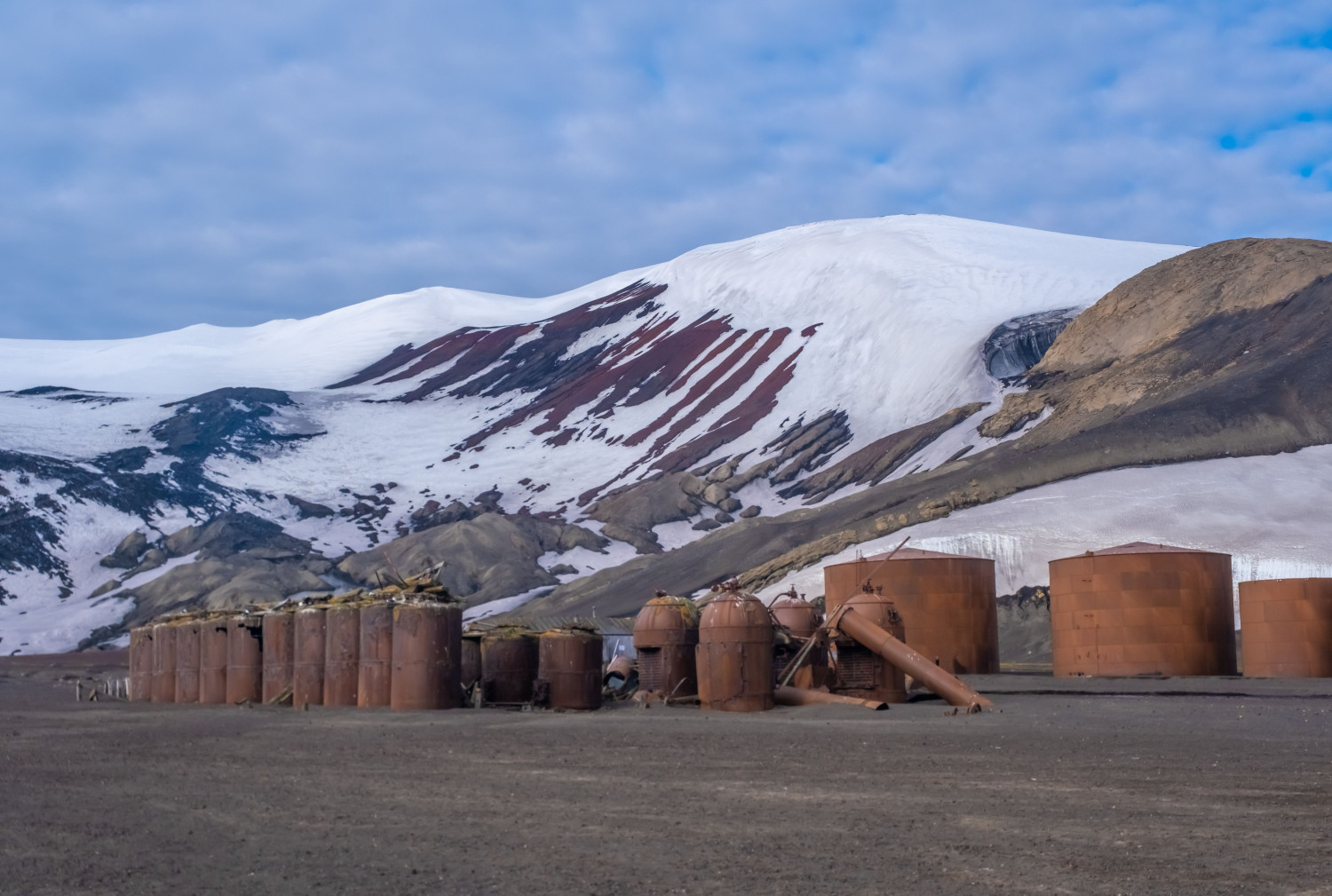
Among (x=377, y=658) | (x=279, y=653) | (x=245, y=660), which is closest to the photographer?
(x=377, y=658)

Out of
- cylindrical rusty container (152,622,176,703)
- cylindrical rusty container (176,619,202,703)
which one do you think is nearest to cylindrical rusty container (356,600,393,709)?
cylindrical rusty container (176,619,202,703)

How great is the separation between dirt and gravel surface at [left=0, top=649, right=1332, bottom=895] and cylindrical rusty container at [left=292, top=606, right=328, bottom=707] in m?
3.24

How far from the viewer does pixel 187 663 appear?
2700 cm

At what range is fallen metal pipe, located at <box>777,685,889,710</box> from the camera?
898 inches

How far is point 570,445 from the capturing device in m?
85.8

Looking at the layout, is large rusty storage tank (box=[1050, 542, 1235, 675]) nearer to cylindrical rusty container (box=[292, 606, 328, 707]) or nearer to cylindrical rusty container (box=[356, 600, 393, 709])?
cylindrical rusty container (box=[356, 600, 393, 709])

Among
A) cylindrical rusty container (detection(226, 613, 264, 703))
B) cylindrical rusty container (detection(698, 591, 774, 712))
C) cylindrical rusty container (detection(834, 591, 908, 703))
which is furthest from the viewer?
cylindrical rusty container (detection(226, 613, 264, 703))

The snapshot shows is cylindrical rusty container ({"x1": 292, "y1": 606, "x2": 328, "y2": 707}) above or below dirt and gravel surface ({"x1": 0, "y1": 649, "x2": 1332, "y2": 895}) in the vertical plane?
above

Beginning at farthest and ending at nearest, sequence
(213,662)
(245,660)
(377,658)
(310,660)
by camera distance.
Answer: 1. (213,662)
2. (245,660)
3. (310,660)
4. (377,658)

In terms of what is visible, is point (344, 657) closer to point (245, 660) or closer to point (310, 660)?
point (310, 660)

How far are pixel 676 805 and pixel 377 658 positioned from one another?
1219 centimetres

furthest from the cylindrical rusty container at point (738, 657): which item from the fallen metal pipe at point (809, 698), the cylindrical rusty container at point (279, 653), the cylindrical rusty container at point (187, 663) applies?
the cylindrical rusty container at point (187, 663)

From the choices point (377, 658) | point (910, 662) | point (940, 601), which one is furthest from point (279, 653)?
point (940, 601)

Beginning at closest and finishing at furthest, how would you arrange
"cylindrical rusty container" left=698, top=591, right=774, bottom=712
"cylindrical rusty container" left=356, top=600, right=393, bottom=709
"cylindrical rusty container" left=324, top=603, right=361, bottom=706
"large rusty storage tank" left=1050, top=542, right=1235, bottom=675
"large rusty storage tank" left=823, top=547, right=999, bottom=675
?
"cylindrical rusty container" left=698, top=591, right=774, bottom=712, "cylindrical rusty container" left=356, top=600, right=393, bottom=709, "cylindrical rusty container" left=324, top=603, right=361, bottom=706, "large rusty storage tank" left=1050, top=542, right=1235, bottom=675, "large rusty storage tank" left=823, top=547, right=999, bottom=675
